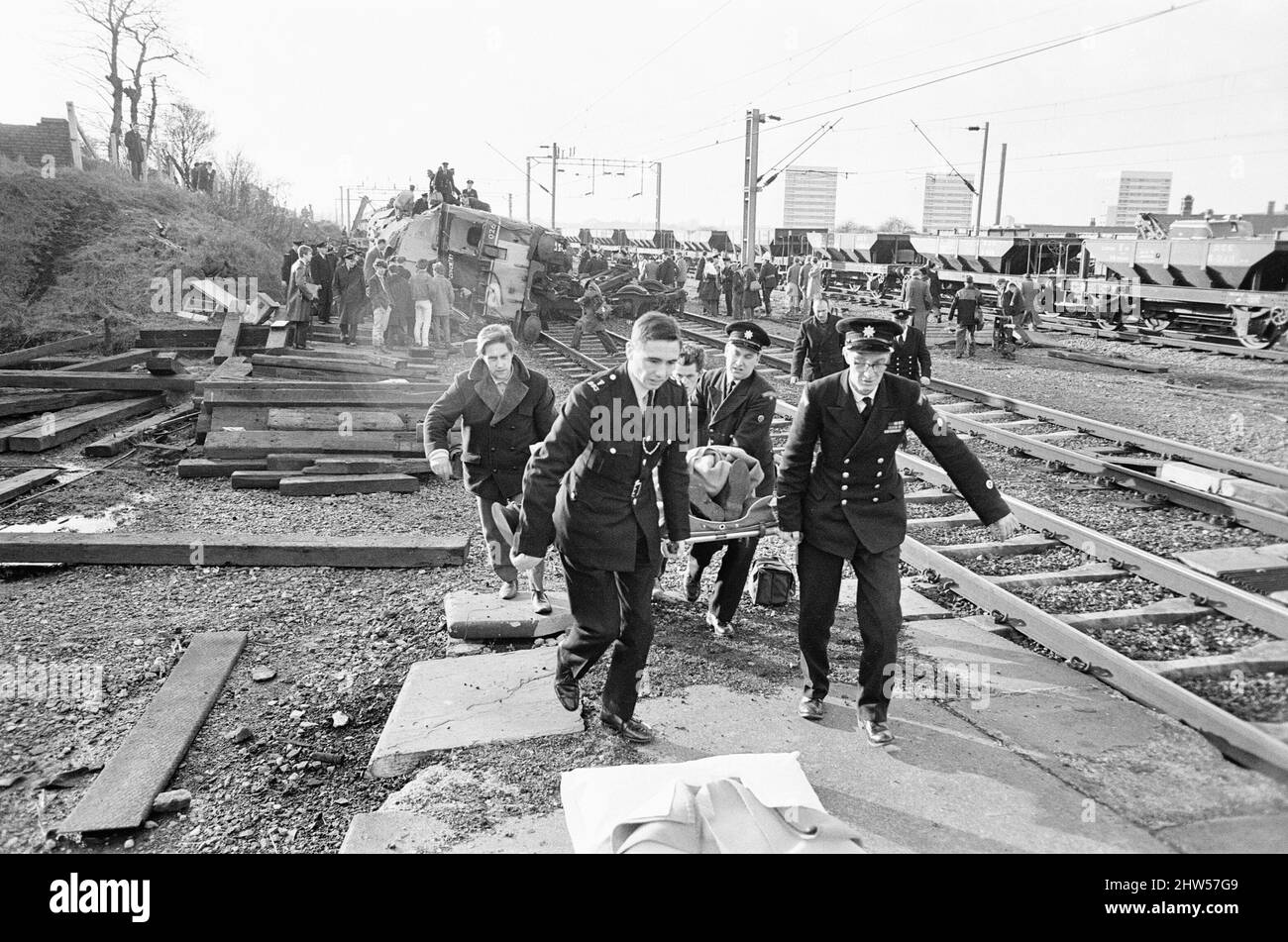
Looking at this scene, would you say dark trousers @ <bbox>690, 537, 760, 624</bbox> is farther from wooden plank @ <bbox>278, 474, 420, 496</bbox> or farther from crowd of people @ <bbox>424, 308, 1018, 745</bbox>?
wooden plank @ <bbox>278, 474, 420, 496</bbox>

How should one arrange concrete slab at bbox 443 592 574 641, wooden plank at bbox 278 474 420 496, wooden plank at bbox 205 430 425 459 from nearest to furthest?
concrete slab at bbox 443 592 574 641
wooden plank at bbox 278 474 420 496
wooden plank at bbox 205 430 425 459

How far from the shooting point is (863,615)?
13.9 feet

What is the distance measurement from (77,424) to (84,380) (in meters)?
1.48

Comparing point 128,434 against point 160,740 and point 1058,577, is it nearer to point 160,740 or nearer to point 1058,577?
point 160,740

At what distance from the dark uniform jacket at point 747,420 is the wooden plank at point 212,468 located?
5.47 meters

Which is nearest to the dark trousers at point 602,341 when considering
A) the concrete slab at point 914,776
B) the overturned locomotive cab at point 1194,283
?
the overturned locomotive cab at point 1194,283

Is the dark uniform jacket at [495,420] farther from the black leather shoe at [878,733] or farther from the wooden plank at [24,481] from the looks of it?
the wooden plank at [24,481]

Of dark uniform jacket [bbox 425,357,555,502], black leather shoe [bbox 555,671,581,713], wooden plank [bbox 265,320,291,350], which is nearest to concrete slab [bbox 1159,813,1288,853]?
black leather shoe [bbox 555,671,581,713]

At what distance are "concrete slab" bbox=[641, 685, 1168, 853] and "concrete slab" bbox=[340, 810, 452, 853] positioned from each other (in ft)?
3.26

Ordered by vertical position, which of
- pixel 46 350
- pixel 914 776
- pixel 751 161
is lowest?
pixel 914 776

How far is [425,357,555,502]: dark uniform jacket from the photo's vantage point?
17.3 ft

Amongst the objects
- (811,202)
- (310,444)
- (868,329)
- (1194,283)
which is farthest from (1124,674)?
(811,202)

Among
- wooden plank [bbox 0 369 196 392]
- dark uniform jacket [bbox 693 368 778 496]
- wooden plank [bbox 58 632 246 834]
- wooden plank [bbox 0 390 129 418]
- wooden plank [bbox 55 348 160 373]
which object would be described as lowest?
wooden plank [bbox 58 632 246 834]
